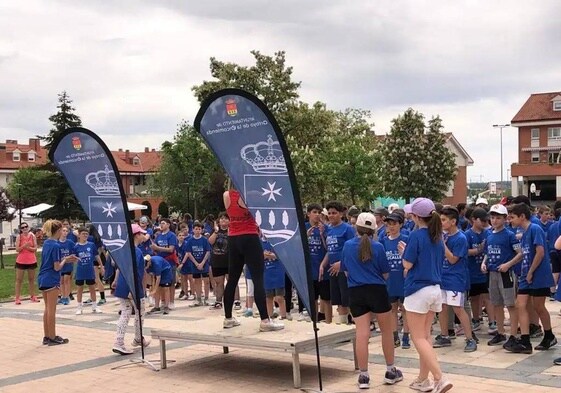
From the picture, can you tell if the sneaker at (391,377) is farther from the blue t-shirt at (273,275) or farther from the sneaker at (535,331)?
the blue t-shirt at (273,275)

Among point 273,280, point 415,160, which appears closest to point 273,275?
point 273,280

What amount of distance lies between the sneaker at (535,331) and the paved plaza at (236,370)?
0.29 metres

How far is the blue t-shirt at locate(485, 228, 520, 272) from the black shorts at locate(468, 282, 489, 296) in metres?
0.89

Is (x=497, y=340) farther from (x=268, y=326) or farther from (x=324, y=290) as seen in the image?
(x=268, y=326)

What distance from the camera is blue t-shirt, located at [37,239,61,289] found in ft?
34.2

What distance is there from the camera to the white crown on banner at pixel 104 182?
357 inches

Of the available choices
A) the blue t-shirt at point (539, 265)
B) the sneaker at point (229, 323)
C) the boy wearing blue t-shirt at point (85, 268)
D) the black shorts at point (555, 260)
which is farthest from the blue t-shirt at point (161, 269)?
the blue t-shirt at point (539, 265)

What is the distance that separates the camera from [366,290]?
7109mm

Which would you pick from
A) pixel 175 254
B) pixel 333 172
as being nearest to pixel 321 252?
pixel 175 254

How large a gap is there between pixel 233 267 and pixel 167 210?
65.7 metres

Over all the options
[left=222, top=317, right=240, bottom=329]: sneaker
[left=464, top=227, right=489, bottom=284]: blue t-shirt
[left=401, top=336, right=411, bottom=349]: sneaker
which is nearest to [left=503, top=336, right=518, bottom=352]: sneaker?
[left=401, top=336, right=411, bottom=349]: sneaker

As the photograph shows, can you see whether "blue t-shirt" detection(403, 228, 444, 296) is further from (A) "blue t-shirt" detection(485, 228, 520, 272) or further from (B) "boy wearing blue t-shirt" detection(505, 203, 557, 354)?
(A) "blue t-shirt" detection(485, 228, 520, 272)

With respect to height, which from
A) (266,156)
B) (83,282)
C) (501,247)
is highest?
(266,156)

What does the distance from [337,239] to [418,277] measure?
3035 millimetres
